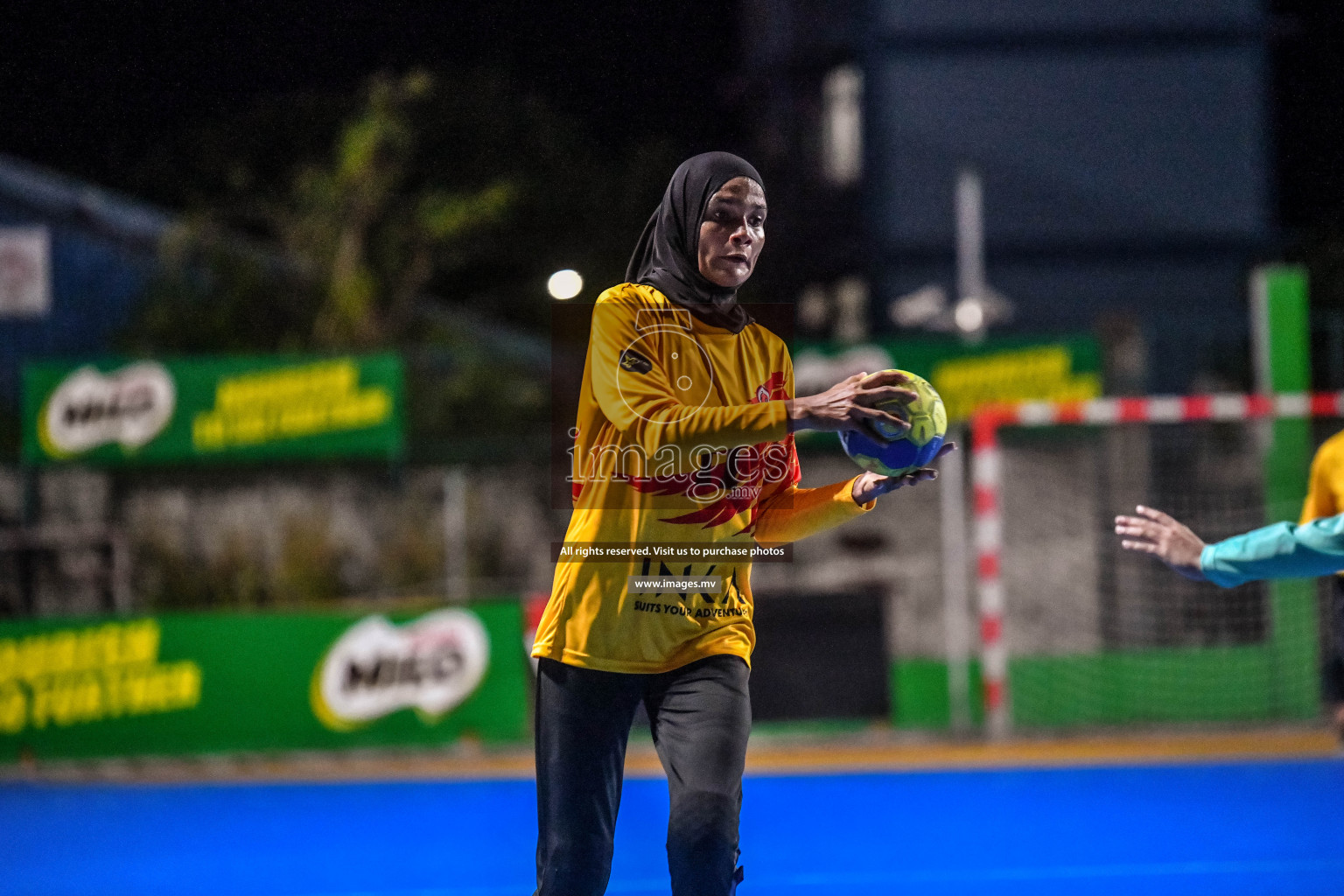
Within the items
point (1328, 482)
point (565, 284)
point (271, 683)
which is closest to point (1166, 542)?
point (565, 284)

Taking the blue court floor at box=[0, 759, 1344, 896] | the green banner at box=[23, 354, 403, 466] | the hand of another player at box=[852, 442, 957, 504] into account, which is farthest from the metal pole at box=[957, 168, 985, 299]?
the hand of another player at box=[852, 442, 957, 504]

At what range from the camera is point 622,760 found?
360 centimetres

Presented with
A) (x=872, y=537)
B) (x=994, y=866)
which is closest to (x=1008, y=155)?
(x=872, y=537)

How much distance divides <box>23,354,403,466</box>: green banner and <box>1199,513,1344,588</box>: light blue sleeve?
10896mm

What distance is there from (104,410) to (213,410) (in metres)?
0.98

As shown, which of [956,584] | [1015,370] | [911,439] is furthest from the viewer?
[1015,370]

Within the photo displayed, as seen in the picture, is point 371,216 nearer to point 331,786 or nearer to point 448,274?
point 448,274

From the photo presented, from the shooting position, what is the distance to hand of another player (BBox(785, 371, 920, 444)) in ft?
10.4

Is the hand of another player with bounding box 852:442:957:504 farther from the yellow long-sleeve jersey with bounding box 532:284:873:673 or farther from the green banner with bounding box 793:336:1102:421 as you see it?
the green banner with bounding box 793:336:1102:421

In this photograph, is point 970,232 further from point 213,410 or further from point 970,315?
point 213,410

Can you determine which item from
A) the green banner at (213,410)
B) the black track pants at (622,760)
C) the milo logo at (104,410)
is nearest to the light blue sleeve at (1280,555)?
the black track pants at (622,760)

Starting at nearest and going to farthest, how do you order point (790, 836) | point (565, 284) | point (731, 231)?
point (731, 231)
point (565, 284)
point (790, 836)

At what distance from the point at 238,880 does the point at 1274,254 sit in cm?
1784

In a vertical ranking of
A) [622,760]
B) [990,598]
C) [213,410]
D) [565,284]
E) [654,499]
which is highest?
[213,410]
